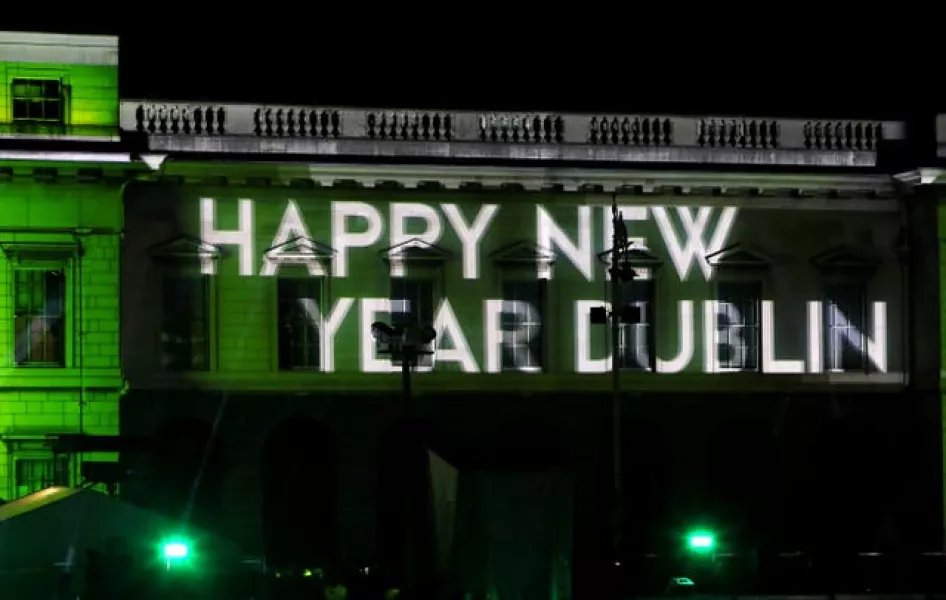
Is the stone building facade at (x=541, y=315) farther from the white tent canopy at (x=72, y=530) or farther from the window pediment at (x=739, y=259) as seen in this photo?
the white tent canopy at (x=72, y=530)

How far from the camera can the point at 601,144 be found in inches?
1502

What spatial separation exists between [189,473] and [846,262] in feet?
44.9

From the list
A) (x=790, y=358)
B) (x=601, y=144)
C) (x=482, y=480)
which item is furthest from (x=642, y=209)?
(x=482, y=480)

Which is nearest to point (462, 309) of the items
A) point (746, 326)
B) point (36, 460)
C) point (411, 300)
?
point (411, 300)

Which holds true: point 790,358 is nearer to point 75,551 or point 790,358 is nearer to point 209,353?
point 209,353

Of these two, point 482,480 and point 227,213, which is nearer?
point 482,480

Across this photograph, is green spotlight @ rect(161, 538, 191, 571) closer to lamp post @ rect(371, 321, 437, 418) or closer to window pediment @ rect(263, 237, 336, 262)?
lamp post @ rect(371, 321, 437, 418)

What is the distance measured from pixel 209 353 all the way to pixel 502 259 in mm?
5946

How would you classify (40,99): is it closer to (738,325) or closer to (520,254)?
(520,254)

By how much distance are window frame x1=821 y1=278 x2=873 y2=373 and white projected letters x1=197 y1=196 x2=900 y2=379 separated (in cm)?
3

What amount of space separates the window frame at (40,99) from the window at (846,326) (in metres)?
15.5

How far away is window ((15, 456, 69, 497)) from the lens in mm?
35844

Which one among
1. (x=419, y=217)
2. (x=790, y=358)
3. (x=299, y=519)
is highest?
(x=419, y=217)

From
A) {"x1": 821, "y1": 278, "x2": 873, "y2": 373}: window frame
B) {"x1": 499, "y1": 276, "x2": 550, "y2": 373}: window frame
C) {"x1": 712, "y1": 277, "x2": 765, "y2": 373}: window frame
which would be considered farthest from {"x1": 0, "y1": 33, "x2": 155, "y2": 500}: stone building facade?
{"x1": 821, "y1": 278, "x2": 873, "y2": 373}: window frame
